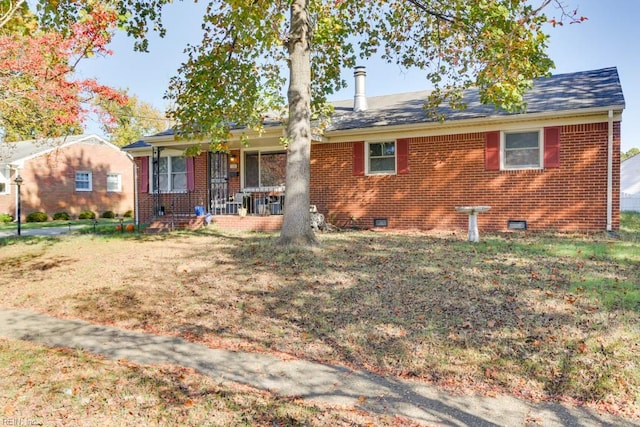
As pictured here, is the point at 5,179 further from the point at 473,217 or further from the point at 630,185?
the point at 630,185

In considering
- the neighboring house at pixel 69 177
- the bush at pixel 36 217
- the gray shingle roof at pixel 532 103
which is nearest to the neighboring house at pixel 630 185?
the gray shingle roof at pixel 532 103

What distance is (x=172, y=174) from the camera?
16.9m

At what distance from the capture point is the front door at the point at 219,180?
50.5 ft

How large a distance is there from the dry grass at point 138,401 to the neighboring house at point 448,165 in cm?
835

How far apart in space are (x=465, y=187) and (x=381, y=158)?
8.45 ft

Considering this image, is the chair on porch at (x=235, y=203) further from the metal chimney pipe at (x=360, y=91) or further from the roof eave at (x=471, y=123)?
the metal chimney pipe at (x=360, y=91)

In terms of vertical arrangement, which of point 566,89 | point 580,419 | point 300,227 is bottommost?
point 580,419

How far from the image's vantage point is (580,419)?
3148 mm

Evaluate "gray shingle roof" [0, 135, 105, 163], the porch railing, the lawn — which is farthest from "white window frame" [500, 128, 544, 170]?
"gray shingle roof" [0, 135, 105, 163]

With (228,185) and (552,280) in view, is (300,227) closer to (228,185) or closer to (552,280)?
(552,280)

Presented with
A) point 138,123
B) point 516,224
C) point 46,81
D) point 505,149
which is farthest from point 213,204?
point 138,123

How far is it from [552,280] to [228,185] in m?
11.6

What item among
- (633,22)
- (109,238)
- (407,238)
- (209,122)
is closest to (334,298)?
(407,238)

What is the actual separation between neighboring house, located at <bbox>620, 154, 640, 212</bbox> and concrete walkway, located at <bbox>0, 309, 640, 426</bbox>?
82.1 feet
